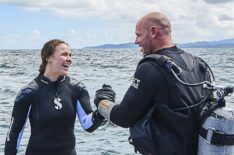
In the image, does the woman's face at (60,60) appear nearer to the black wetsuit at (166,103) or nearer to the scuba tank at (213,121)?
the black wetsuit at (166,103)

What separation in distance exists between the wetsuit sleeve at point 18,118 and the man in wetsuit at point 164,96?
5.80 feet

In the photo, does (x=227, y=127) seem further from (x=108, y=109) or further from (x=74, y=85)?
(x=74, y=85)

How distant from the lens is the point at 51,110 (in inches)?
228

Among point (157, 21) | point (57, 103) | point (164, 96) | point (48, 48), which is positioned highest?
point (157, 21)

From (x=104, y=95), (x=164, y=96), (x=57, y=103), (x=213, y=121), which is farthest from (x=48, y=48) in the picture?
(x=213, y=121)

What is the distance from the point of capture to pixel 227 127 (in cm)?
389

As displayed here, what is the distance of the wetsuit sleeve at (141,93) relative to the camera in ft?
13.1

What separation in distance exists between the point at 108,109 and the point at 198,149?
0.94m

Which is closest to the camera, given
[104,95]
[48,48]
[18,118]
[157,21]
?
[157,21]

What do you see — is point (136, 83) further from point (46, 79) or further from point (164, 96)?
point (46, 79)

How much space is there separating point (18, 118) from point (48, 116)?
1.22 feet

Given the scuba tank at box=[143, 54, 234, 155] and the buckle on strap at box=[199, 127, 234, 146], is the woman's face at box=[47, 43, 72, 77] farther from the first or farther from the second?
the buckle on strap at box=[199, 127, 234, 146]

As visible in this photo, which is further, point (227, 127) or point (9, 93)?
point (9, 93)

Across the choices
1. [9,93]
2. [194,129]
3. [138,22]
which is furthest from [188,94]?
[9,93]
